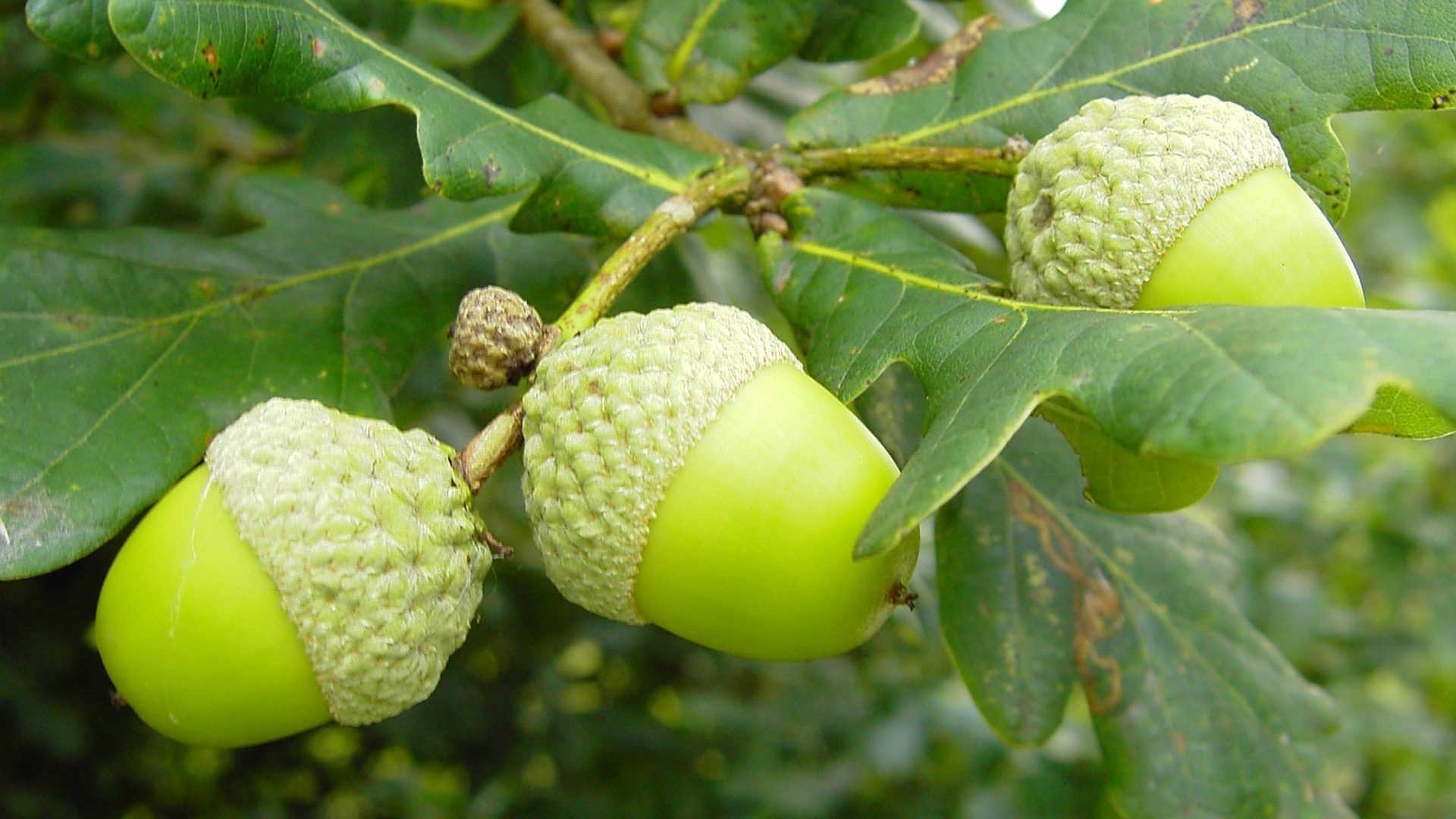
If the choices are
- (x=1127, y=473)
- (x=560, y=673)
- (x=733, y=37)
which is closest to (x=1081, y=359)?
(x=1127, y=473)

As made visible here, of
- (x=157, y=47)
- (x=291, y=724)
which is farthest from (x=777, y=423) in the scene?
(x=157, y=47)

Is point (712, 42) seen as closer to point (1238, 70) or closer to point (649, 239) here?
point (649, 239)

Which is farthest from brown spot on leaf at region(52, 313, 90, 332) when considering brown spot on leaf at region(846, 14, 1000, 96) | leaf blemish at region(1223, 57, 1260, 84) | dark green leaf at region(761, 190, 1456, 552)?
leaf blemish at region(1223, 57, 1260, 84)

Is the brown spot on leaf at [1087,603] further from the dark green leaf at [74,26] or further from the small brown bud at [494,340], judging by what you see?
the dark green leaf at [74,26]

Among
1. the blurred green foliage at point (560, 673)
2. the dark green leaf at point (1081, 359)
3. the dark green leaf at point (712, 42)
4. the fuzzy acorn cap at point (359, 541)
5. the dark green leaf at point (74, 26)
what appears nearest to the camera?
the dark green leaf at point (1081, 359)

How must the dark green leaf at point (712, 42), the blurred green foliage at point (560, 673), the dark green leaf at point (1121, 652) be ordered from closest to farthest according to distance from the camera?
Answer: the dark green leaf at point (1121, 652), the dark green leaf at point (712, 42), the blurred green foliage at point (560, 673)

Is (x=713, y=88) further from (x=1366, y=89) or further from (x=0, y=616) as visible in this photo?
(x=0, y=616)

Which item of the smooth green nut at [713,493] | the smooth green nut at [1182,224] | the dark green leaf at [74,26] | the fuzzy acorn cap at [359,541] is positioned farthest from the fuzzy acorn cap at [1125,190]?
the dark green leaf at [74,26]

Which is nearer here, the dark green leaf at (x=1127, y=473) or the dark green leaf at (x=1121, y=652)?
the dark green leaf at (x=1127, y=473)

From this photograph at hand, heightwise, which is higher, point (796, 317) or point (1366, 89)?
point (1366, 89)
